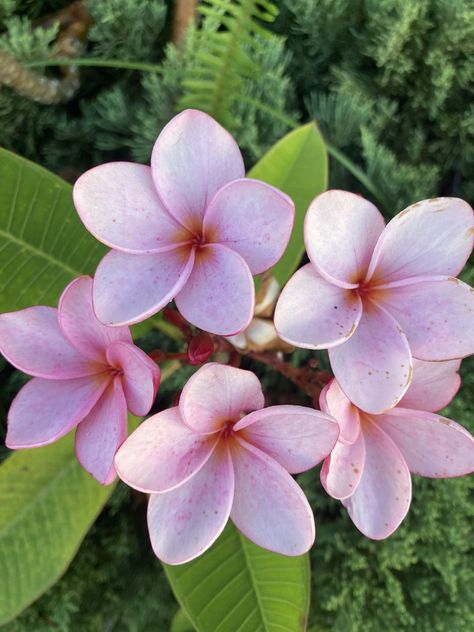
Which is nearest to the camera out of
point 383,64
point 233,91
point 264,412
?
point 264,412

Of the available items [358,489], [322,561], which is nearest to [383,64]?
[358,489]

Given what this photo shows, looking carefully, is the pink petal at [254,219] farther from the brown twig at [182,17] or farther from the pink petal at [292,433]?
the brown twig at [182,17]

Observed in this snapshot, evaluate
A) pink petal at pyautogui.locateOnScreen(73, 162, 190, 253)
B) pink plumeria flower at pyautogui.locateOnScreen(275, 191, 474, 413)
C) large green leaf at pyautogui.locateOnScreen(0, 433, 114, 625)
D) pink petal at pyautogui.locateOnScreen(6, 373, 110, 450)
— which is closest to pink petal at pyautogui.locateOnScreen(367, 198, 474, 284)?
pink plumeria flower at pyautogui.locateOnScreen(275, 191, 474, 413)

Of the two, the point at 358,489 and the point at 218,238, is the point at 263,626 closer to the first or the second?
the point at 358,489

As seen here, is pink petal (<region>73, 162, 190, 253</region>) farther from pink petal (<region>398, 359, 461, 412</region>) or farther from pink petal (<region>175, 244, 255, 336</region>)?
pink petal (<region>398, 359, 461, 412</region>)

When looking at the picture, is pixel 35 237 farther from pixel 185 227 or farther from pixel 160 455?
pixel 160 455
